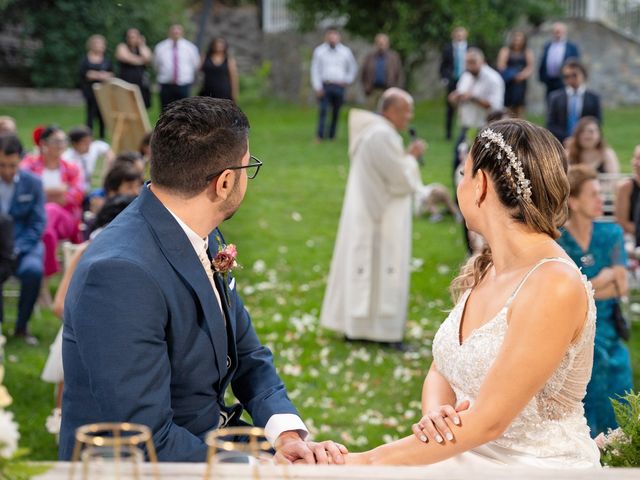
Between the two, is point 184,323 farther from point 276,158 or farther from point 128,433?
point 276,158

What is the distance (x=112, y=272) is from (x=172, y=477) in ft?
3.27

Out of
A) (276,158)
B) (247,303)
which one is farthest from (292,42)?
(247,303)

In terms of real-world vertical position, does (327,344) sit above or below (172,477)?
below

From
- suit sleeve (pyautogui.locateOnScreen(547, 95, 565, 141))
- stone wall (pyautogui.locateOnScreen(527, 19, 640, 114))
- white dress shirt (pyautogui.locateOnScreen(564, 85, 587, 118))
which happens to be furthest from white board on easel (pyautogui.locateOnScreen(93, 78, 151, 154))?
stone wall (pyautogui.locateOnScreen(527, 19, 640, 114))

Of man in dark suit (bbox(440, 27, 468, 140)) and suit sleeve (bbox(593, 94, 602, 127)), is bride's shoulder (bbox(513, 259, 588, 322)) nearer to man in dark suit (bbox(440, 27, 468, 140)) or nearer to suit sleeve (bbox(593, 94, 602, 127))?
suit sleeve (bbox(593, 94, 602, 127))

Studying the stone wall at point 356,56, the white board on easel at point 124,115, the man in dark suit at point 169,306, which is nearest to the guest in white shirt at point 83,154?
the white board on easel at point 124,115

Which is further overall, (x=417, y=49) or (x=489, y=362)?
(x=417, y=49)

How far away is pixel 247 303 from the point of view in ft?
31.9

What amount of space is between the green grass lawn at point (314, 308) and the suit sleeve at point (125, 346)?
1224 millimetres

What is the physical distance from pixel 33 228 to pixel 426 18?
1631 cm

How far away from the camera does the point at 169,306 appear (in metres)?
2.95

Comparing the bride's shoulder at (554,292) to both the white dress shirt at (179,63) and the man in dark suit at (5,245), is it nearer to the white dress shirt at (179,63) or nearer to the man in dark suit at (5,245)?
the man in dark suit at (5,245)

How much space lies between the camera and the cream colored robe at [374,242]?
843 centimetres

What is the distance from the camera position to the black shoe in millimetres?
8445
